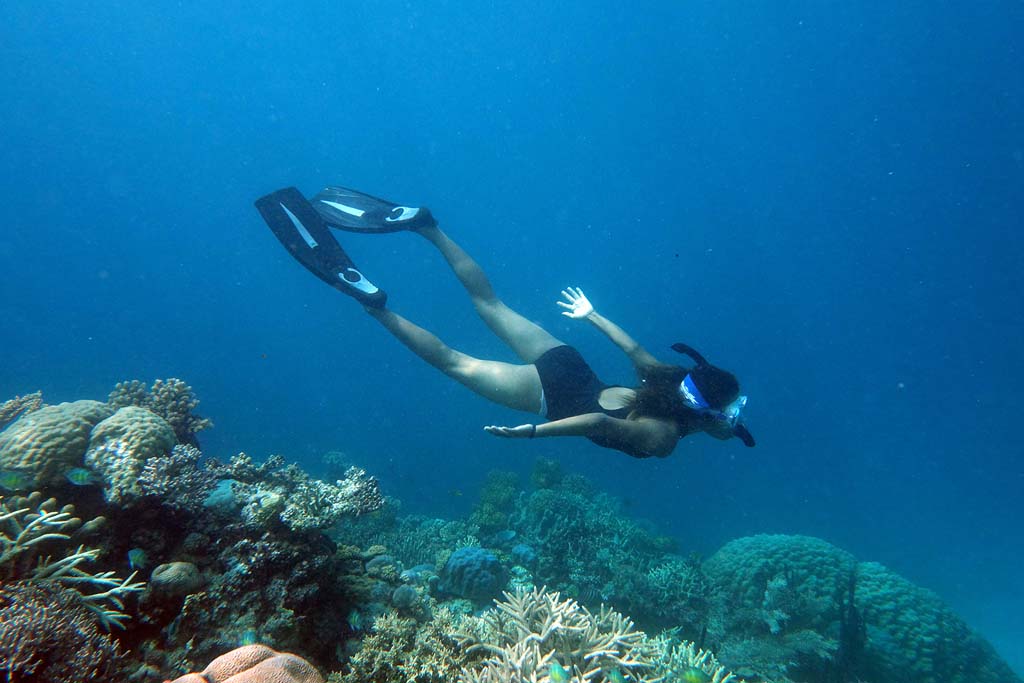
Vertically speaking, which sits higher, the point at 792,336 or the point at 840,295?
the point at 840,295

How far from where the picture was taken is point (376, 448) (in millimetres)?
51938

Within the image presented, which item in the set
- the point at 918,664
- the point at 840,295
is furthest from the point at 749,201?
the point at 918,664

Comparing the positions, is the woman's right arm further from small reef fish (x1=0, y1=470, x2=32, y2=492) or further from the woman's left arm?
small reef fish (x1=0, y1=470, x2=32, y2=492)

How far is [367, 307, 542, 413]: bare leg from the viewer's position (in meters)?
6.97

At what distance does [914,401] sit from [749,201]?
34101 mm

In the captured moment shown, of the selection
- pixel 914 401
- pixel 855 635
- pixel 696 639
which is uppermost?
pixel 914 401

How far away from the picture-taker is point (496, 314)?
26.1ft

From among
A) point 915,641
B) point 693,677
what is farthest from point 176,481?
point 915,641

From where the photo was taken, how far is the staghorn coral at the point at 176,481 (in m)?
4.11

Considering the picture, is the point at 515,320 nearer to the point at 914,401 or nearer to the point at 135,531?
the point at 135,531

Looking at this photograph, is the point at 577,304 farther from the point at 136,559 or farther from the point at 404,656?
the point at 136,559

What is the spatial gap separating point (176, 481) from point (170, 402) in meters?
2.20

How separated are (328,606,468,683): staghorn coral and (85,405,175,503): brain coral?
2.43 meters

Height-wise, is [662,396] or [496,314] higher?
[496,314]
